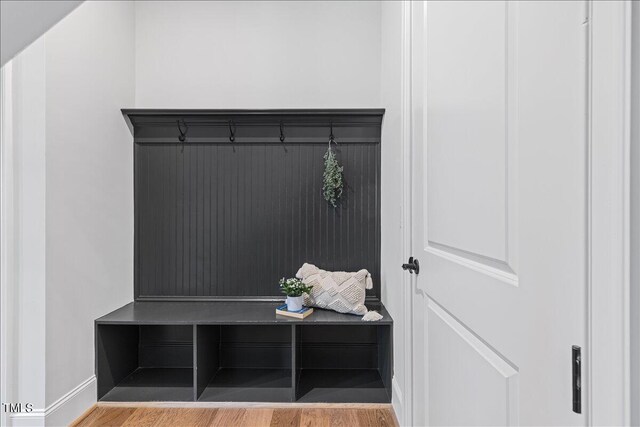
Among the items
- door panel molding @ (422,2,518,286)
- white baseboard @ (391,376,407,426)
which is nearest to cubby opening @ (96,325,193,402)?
white baseboard @ (391,376,407,426)

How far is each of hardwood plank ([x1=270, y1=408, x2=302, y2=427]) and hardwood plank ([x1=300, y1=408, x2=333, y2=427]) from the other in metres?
0.03

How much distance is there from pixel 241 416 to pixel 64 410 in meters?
0.81

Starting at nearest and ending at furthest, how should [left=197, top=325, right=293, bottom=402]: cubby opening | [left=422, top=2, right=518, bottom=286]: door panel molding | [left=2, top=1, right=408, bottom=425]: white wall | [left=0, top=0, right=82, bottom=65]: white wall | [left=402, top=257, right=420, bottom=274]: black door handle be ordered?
[left=0, top=0, right=82, bottom=65]: white wall, [left=422, top=2, right=518, bottom=286]: door panel molding, [left=402, top=257, right=420, bottom=274]: black door handle, [left=2, top=1, right=408, bottom=425]: white wall, [left=197, top=325, right=293, bottom=402]: cubby opening

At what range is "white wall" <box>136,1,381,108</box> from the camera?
9.31 ft

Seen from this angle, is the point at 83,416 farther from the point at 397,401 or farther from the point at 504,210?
the point at 504,210

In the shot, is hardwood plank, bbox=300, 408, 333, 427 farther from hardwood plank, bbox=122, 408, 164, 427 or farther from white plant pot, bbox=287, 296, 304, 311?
hardwood plank, bbox=122, 408, 164, 427

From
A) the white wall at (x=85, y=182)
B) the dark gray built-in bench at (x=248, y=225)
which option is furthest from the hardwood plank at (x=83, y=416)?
the dark gray built-in bench at (x=248, y=225)

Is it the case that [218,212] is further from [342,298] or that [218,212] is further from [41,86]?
[41,86]

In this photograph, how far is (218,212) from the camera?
2.78 metres

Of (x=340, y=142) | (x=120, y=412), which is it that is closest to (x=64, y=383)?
(x=120, y=412)

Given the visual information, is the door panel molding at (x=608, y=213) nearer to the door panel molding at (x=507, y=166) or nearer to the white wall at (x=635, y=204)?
the white wall at (x=635, y=204)

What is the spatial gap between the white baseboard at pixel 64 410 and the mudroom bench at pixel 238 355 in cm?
8

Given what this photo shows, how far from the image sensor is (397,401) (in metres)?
2.14

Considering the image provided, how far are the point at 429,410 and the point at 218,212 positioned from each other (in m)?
1.74
